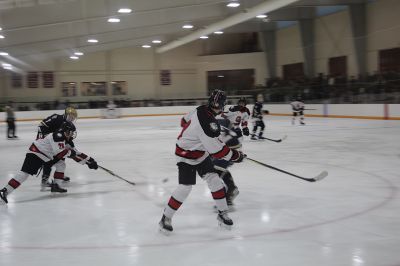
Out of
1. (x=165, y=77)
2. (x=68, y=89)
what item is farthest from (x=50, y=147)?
(x=165, y=77)

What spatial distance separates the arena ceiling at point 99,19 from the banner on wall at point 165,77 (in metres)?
4.24

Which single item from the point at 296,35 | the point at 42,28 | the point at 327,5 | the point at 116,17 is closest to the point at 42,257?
the point at 116,17

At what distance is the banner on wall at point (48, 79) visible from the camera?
86.0ft

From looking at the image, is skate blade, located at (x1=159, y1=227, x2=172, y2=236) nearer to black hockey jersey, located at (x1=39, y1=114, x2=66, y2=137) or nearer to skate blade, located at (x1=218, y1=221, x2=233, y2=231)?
skate blade, located at (x1=218, y1=221, x2=233, y2=231)

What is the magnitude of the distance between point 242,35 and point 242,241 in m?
26.2

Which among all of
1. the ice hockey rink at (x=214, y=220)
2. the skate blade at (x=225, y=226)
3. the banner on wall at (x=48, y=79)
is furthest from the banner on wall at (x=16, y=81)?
the skate blade at (x=225, y=226)

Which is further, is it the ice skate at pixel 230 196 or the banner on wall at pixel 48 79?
the banner on wall at pixel 48 79

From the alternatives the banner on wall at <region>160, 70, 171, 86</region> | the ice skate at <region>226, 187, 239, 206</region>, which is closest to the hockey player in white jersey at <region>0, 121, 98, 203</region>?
the ice skate at <region>226, 187, 239, 206</region>

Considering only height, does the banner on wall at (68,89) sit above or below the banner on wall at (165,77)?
below

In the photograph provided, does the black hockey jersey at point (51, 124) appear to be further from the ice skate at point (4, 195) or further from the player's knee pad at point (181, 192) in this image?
the player's knee pad at point (181, 192)

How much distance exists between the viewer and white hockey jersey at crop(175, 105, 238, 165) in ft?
10.7

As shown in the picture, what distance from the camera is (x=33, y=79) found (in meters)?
26.0

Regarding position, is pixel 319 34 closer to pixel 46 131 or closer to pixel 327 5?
pixel 327 5

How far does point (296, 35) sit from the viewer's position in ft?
79.2
